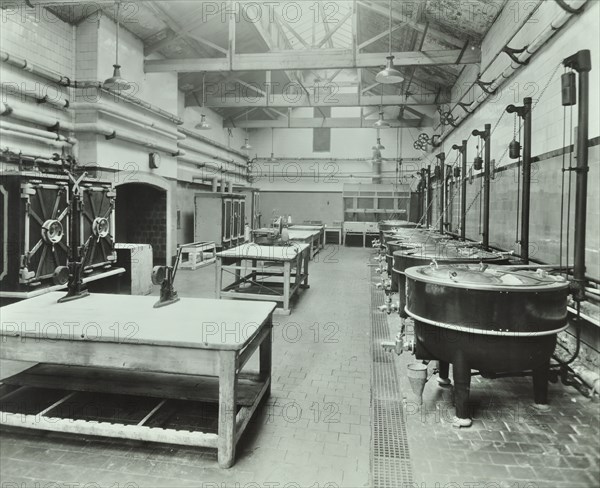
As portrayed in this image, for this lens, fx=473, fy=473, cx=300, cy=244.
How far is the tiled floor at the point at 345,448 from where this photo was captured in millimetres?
2543

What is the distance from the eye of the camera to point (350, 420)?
330 centimetres

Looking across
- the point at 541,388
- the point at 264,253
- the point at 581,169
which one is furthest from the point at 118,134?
the point at 541,388

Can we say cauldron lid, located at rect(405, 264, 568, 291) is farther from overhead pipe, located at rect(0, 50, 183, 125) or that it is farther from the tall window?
the tall window

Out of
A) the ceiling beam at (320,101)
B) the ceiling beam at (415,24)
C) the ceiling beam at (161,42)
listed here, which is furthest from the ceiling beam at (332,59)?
the ceiling beam at (320,101)

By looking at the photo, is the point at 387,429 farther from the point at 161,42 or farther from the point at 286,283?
the point at 161,42

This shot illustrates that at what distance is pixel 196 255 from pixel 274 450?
846cm

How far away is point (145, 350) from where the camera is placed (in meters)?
2.70

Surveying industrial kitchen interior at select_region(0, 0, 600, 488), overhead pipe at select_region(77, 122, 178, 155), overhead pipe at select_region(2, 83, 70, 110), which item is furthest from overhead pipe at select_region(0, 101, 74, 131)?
overhead pipe at select_region(77, 122, 178, 155)

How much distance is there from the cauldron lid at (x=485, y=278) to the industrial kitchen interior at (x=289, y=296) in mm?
30

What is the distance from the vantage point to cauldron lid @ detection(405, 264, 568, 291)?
3031 millimetres

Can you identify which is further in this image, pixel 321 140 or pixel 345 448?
pixel 321 140

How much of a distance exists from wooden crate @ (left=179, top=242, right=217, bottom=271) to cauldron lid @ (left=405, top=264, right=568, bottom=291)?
302 inches

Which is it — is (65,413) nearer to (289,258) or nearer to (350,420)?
(350,420)

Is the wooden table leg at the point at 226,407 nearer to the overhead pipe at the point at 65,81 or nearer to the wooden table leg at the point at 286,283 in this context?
the wooden table leg at the point at 286,283
